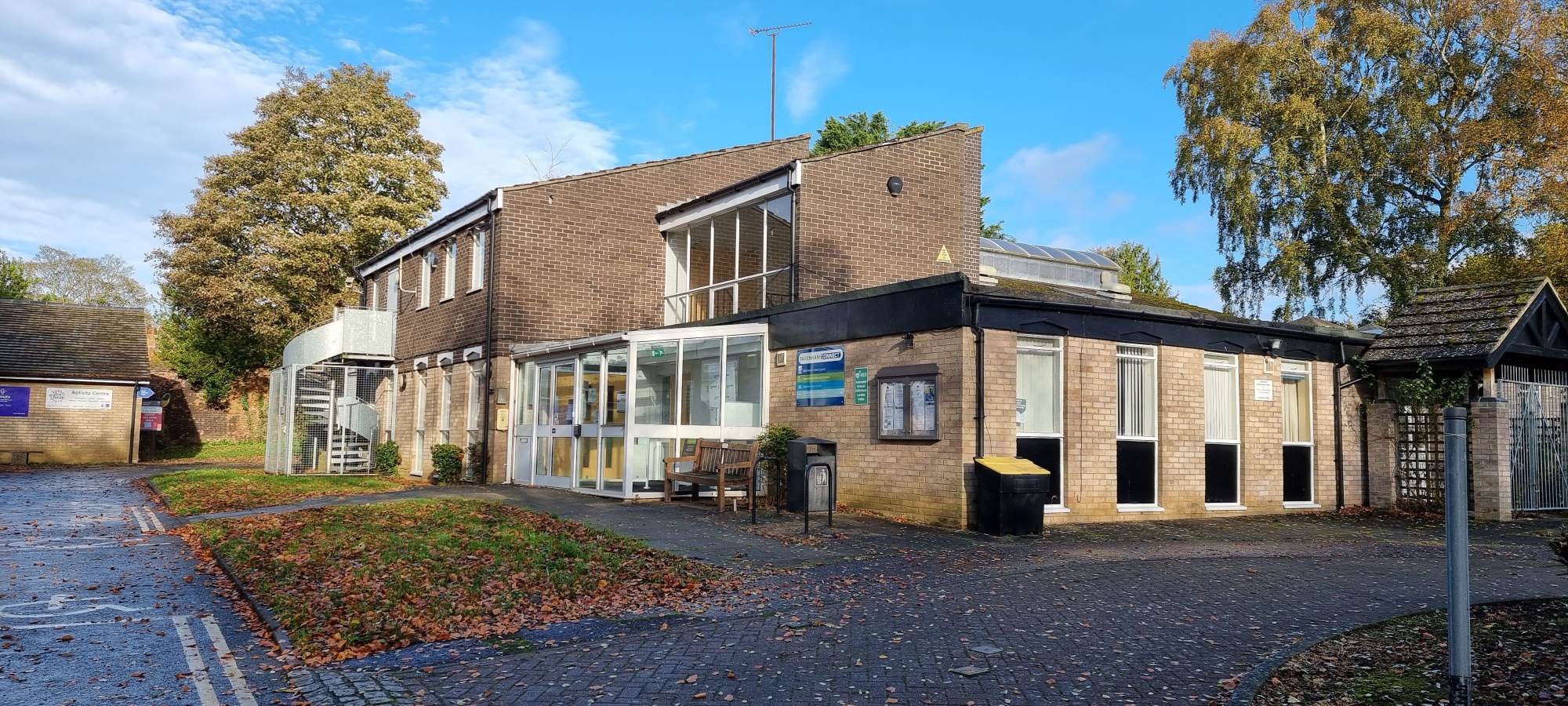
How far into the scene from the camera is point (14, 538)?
1191 cm

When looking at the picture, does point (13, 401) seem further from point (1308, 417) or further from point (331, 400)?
point (1308, 417)

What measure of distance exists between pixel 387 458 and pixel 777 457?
14211 millimetres

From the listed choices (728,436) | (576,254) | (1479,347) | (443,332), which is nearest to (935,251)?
(728,436)

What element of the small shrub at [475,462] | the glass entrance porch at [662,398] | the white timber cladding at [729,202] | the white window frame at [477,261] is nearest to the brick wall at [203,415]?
the white window frame at [477,261]

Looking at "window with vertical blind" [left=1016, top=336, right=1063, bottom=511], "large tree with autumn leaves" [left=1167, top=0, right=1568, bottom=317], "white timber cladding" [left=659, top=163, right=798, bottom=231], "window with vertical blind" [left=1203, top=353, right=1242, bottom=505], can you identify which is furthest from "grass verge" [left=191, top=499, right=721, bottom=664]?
"large tree with autumn leaves" [left=1167, top=0, right=1568, bottom=317]

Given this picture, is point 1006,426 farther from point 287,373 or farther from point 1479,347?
point 287,373

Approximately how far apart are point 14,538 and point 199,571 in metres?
3.85

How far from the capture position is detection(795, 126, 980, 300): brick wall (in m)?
17.6

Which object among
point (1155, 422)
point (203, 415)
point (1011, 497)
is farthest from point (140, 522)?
point (203, 415)

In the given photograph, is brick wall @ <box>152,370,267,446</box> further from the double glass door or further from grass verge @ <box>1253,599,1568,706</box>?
grass verge @ <box>1253,599,1568,706</box>

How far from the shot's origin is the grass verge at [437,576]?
7020 millimetres

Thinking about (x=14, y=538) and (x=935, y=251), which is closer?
(x=14, y=538)

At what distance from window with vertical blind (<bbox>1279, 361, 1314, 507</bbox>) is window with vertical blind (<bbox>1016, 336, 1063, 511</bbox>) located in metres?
4.75

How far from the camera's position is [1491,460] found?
14.9m
